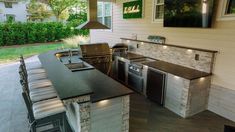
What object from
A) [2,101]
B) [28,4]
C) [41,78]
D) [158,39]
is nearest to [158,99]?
[158,39]

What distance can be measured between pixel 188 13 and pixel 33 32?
10.7m

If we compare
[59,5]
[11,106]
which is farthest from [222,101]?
[59,5]

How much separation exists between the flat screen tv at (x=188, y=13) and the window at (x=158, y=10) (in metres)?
0.33

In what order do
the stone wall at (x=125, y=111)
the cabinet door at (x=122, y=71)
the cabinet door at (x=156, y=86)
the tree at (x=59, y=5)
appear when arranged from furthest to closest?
1. the tree at (x=59, y=5)
2. the cabinet door at (x=122, y=71)
3. the cabinet door at (x=156, y=86)
4. the stone wall at (x=125, y=111)

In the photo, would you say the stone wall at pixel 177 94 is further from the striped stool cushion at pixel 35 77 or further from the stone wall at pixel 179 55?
the striped stool cushion at pixel 35 77

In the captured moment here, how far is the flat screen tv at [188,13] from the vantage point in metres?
3.30

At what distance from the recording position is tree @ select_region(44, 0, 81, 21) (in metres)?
14.6

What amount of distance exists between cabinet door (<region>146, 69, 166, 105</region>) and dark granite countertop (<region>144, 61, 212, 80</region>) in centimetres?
16

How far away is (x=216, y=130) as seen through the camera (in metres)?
3.06

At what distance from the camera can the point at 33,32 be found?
1141cm

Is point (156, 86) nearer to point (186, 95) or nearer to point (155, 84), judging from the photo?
point (155, 84)

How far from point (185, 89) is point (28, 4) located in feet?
55.3

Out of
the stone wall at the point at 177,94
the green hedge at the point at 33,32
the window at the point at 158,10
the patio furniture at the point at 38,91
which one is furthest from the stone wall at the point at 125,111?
the green hedge at the point at 33,32

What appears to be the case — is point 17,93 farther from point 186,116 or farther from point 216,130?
point 216,130
